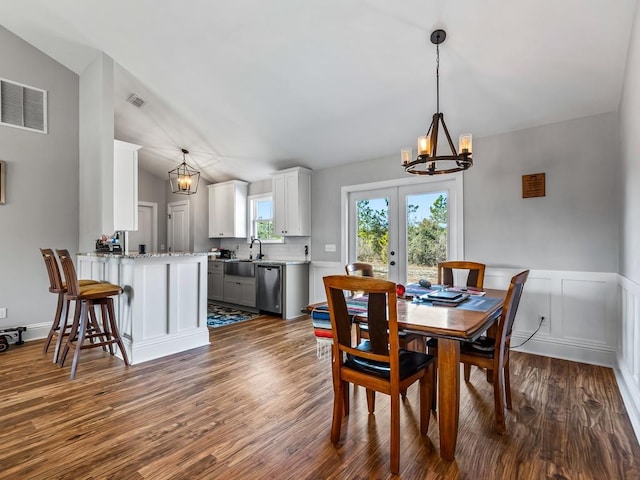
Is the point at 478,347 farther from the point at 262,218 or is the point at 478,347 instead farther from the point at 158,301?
the point at 262,218

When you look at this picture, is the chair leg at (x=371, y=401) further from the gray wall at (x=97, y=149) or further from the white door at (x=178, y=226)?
the white door at (x=178, y=226)

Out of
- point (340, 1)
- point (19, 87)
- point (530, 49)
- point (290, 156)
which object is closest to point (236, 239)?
point (290, 156)

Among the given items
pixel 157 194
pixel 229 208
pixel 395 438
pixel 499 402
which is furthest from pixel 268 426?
pixel 157 194

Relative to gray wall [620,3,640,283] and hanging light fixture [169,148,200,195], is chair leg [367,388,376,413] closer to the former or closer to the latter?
gray wall [620,3,640,283]

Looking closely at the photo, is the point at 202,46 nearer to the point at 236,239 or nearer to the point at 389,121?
the point at 389,121

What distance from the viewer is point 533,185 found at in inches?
134

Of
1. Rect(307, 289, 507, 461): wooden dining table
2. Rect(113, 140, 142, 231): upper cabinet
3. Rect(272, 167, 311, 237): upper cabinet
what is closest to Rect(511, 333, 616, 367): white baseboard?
Rect(307, 289, 507, 461): wooden dining table

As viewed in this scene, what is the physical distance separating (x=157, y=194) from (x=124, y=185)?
10.4 ft

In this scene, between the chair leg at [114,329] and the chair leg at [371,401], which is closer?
the chair leg at [371,401]

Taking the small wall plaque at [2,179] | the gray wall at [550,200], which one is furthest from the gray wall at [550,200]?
the small wall plaque at [2,179]

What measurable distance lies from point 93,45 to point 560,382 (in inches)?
229

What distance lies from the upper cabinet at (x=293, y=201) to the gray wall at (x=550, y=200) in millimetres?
2485

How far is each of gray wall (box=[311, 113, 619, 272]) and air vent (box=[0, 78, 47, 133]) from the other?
5295mm

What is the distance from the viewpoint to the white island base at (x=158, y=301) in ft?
10.3
